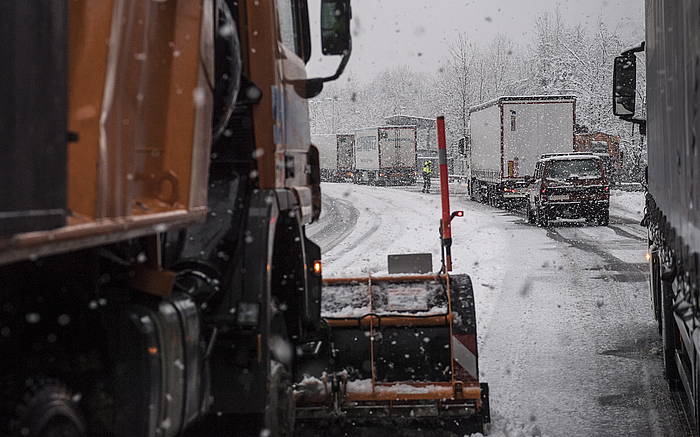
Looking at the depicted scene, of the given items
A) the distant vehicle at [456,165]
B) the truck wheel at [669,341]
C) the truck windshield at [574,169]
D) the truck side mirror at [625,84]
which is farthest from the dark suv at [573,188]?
the distant vehicle at [456,165]

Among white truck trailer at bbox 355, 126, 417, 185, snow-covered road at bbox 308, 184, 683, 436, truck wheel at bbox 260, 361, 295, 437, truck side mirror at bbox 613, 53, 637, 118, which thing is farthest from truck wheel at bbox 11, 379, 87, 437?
white truck trailer at bbox 355, 126, 417, 185

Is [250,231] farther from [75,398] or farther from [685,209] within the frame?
[685,209]

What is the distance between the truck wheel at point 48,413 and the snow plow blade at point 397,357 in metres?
Result: 2.93

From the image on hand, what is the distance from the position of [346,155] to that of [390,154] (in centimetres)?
1125

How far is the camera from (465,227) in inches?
949

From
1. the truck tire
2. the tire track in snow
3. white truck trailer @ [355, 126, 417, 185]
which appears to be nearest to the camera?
the truck tire

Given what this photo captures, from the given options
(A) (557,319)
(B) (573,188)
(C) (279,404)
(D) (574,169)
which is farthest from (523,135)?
(C) (279,404)

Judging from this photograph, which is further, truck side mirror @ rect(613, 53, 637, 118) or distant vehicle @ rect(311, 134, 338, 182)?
distant vehicle @ rect(311, 134, 338, 182)

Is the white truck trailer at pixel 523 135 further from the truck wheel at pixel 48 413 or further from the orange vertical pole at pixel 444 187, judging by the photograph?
the truck wheel at pixel 48 413

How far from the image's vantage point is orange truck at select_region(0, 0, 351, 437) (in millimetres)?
2162

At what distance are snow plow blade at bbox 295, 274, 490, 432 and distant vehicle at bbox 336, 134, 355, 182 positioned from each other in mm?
64026

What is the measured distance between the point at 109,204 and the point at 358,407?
11.1 ft

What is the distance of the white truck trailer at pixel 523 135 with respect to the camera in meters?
32.1

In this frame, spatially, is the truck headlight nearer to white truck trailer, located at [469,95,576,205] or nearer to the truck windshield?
the truck windshield
